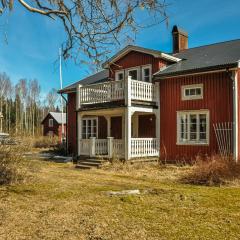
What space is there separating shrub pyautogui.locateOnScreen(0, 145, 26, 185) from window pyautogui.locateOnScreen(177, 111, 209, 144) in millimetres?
9319

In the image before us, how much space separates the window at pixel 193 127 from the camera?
17453 mm

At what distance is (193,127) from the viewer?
1794cm

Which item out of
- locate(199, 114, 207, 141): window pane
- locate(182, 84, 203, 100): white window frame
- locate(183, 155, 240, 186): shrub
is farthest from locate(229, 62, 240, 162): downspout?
locate(183, 155, 240, 186): shrub

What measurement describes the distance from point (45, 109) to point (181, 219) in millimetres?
83799

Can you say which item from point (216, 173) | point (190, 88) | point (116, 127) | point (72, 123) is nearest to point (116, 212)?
point (216, 173)

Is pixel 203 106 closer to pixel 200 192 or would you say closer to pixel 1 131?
pixel 200 192

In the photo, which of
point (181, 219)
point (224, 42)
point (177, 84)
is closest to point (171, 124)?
point (177, 84)

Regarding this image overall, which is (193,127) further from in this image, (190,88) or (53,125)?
(53,125)

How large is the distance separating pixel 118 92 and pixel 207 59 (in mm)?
4915

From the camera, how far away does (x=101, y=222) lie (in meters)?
6.81

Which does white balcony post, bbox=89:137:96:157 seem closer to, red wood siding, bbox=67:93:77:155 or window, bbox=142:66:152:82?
window, bbox=142:66:152:82

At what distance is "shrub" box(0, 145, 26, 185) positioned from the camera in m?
11.2

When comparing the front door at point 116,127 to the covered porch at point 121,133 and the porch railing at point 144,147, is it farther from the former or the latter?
the porch railing at point 144,147

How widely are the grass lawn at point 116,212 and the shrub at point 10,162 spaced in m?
0.48
